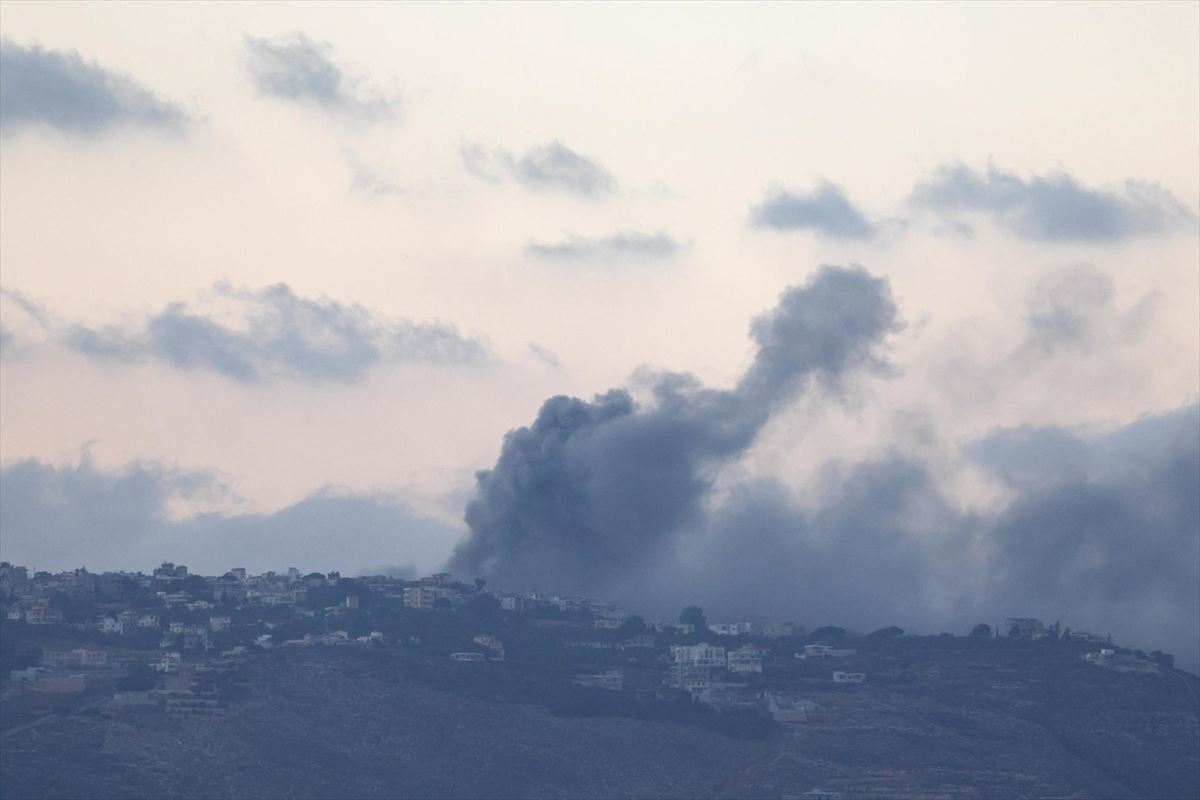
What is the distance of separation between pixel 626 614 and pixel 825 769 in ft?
138

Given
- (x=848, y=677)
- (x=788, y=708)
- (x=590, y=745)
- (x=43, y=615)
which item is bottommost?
(x=590, y=745)

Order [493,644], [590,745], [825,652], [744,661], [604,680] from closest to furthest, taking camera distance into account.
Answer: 1. [590,745]
2. [604,680]
3. [493,644]
4. [744,661]
5. [825,652]

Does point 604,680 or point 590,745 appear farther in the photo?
point 604,680

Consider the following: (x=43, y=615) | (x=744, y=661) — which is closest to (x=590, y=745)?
(x=744, y=661)

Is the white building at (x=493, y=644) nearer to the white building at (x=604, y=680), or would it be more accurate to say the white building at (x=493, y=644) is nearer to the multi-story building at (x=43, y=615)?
the white building at (x=604, y=680)

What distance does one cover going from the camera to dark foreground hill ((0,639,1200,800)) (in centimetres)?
11975

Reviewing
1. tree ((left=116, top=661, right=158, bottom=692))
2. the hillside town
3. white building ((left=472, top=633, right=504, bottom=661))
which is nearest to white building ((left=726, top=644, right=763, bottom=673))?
the hillside town

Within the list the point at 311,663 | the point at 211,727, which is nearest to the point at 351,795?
the point at 211,727

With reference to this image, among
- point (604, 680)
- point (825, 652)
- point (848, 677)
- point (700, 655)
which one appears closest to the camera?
point (604, 680)

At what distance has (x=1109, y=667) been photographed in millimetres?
143500

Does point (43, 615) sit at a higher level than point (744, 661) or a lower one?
higher

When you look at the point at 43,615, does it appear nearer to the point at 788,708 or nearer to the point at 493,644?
the point at 493,644

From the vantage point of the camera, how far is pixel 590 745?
423 feet

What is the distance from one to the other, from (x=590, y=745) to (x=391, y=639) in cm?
2249
